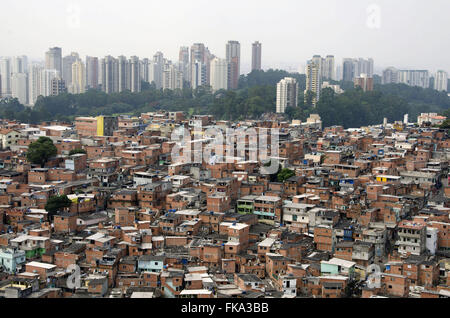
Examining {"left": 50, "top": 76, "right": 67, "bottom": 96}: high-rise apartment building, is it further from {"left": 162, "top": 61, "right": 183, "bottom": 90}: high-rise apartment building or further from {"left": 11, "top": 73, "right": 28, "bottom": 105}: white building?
{"left": 162, "top": 61, "right": 183, "bottom": 90}: high-rise apartment building

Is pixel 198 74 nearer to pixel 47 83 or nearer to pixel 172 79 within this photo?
pixel 172 79

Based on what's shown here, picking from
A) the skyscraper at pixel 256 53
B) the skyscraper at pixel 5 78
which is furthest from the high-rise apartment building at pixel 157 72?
the skyscraper at pixel 5 78

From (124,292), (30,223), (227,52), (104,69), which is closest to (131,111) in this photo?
(104,69)

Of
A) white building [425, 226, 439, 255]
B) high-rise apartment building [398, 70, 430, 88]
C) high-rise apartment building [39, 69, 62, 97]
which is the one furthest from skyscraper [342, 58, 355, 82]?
white building [425, 226, 439, 255]

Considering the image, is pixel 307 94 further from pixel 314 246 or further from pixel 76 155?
pixel 314 246

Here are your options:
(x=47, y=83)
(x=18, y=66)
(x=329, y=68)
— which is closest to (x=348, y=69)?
(x=329, y=68)

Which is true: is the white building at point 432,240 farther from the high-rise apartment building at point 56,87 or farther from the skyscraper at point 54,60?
the skyscraper at point 54,60
